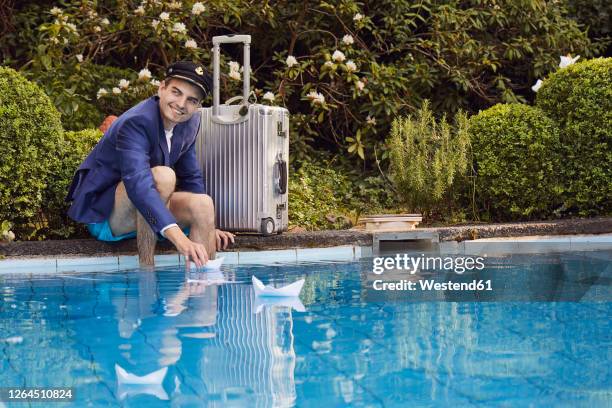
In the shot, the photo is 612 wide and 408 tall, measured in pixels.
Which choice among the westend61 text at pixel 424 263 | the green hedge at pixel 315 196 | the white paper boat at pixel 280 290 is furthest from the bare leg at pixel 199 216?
the green hedge at pixel 315 196

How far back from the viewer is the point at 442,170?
7.38 metres

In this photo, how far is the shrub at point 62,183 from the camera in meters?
6.07

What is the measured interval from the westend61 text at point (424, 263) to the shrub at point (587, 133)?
1769 mm

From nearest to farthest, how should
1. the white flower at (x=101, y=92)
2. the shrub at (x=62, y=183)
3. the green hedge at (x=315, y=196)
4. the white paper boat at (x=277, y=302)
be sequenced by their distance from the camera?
the white paper boat at (x=277, y=302), the shrub at (x=62, y=183), the green hedge at (x=315, y=196), the white flower at (x=101, y=92)

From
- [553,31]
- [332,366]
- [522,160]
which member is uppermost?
[553,31]

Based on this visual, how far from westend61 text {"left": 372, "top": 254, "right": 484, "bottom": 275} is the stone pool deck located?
15.5 inches

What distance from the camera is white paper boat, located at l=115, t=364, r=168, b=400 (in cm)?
264

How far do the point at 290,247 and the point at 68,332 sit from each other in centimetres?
295

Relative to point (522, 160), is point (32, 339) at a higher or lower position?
lower

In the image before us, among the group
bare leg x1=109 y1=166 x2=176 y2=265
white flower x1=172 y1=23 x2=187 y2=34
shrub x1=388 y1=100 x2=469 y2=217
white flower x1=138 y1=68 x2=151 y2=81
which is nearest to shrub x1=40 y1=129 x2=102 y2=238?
bare leg x1=109 y1=166 x2=176 y2=265

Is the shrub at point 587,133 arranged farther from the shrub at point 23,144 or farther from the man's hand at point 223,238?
Result: the shrub at point 23,144

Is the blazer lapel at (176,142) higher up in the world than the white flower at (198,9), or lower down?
lower down

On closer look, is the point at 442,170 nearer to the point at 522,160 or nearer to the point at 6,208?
the point at 522,160

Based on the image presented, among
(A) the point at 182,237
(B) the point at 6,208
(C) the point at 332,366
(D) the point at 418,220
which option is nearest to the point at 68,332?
(A) the point at 182,237
